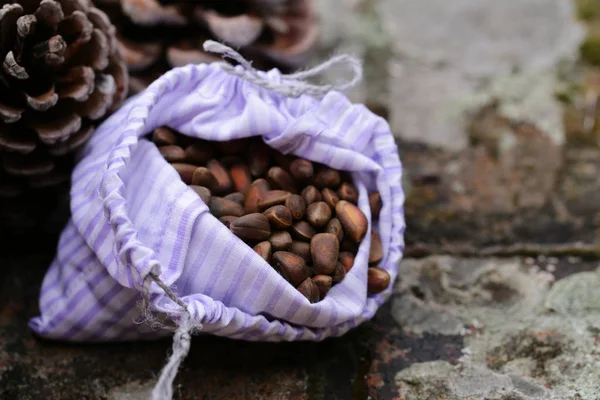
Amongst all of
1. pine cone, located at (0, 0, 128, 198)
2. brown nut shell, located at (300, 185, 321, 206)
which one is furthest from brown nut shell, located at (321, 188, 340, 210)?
pine cone, located at (0, 0, 128, 198)

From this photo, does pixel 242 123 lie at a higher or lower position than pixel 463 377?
higher

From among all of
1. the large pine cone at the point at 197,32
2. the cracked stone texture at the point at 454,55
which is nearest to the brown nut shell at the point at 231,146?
the large pine cone at the point at 197,32

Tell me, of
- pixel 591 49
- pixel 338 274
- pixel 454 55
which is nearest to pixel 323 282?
pixel 338 274

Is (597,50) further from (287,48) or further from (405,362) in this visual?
(405,362)

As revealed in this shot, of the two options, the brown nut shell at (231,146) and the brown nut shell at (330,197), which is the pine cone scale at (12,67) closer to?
the brown nut shell at (231,146)

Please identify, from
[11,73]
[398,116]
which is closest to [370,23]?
[398,116]

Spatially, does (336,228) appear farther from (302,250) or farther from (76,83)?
(76,83)

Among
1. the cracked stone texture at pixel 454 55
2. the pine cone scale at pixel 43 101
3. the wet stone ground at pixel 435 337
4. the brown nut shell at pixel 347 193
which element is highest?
the pine cone scale at pixel 43 101
